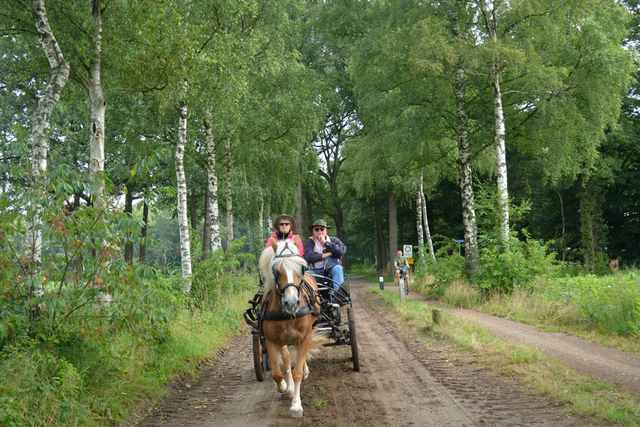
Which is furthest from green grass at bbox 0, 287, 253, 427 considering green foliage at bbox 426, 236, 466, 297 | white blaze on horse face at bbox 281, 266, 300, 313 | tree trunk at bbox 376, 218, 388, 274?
tree trunk at bbox 376, 218, 388, 274

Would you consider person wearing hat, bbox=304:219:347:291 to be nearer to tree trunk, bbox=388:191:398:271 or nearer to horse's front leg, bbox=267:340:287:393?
horse's front leg, bbox=267:340:287:393

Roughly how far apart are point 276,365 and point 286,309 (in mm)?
778

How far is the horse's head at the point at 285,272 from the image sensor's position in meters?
4.76

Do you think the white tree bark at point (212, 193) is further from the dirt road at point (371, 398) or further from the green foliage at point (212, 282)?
the dirt road at point (371, 398)

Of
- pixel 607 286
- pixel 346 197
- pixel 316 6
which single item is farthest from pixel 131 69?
pixel 346 197

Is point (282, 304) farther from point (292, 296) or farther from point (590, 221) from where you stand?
point (590, 221)

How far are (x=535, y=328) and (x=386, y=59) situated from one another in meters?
9.72

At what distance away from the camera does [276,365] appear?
5047 millimetres

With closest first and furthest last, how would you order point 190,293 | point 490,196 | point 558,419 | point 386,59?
point 558,419 → point 190,293 → point 490,196 → point 386,59

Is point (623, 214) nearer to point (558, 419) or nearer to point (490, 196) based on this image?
point (490, 196)

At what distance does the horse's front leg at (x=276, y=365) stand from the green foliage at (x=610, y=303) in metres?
6.29

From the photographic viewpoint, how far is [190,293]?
1086cm

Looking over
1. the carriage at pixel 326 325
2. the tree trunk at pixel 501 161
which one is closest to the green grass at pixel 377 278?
the tree trunk at pixel 501 161

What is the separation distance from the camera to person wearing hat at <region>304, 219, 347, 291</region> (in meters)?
7.05
